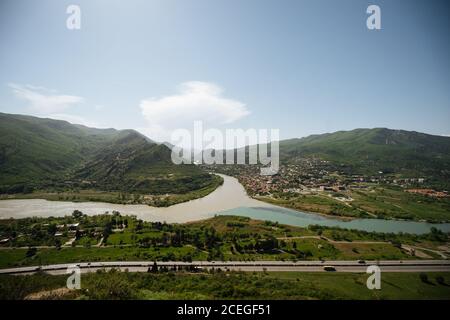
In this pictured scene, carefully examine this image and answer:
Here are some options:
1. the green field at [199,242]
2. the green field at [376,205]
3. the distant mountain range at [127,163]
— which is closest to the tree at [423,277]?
the green field at [199,242]

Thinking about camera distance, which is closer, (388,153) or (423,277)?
(423,277)

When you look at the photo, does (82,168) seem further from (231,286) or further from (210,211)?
(231,286)

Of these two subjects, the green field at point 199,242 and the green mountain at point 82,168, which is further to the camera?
the green mountain at point 82,168

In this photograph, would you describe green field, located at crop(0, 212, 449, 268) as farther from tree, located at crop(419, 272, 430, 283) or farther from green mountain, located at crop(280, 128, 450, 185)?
green mountain, located at crop(280, 128, 450, 185)

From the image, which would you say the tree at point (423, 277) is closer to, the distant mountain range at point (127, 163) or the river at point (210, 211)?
the river at point (210, 211)

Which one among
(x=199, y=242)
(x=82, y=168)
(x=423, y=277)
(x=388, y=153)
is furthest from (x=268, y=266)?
(x=388, y=153)

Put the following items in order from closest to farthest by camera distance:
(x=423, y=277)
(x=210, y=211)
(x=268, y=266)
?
(x=423, y=277)
(x=268, y=266)
(x=210, y=211)
